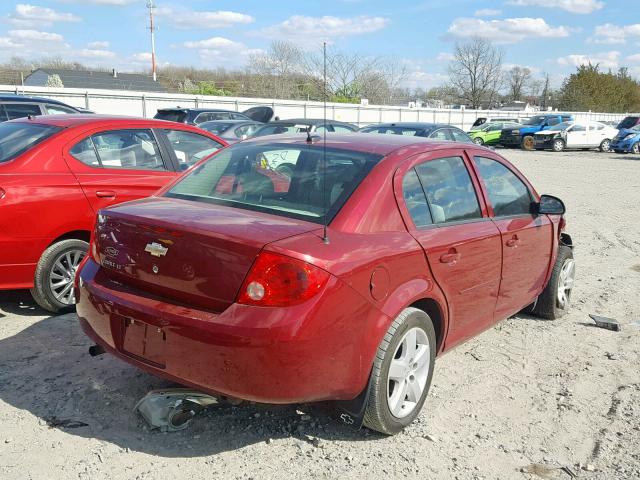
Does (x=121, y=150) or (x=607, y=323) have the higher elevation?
(x=121, y=150)

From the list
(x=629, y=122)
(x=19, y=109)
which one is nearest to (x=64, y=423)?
(x=19, y=109)

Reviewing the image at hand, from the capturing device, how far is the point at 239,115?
1741cm

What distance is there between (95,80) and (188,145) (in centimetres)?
5521

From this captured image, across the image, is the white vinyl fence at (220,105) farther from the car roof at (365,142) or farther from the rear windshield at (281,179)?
the rear windshield at (281,179)

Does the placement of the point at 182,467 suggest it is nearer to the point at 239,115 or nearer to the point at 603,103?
the point at 239,115

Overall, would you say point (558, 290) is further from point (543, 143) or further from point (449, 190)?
point (543, 143)

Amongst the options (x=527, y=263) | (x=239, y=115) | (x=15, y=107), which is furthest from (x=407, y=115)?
(x=527, y=263)

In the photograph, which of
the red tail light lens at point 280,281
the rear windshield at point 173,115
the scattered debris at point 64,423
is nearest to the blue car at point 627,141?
the rear windshield at point 173,115

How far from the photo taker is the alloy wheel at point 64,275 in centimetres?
500

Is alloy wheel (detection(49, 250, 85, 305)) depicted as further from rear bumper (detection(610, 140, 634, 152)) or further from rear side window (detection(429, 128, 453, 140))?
rear bumper (detection(610, 140, 634, 152))

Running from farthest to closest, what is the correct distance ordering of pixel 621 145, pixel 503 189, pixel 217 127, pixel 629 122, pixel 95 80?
pixel 95 80
pixel 629 122
pixel 621 145
pixel 217 127
pixel 503 189

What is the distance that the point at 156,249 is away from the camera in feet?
10.1

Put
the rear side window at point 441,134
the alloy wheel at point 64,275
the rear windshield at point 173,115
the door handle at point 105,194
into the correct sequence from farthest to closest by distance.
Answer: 1. the rear windshield at point 173,115
2. the rear side window at point 441,134
3. the door handle at point 105,194
4. the alloy wheel at point 64,275

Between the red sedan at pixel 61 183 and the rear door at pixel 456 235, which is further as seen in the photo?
the red sedan at pixel 61 183
